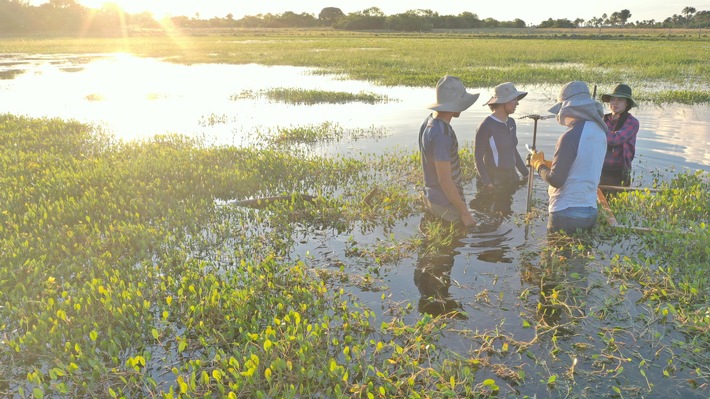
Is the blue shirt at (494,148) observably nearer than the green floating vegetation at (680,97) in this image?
Yes

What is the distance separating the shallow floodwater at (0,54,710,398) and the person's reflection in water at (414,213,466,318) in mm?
23

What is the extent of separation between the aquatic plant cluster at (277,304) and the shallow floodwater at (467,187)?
0.06m

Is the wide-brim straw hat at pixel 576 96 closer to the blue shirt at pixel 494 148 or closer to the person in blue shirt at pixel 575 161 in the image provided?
the person in blue shirt at pixel 575 161

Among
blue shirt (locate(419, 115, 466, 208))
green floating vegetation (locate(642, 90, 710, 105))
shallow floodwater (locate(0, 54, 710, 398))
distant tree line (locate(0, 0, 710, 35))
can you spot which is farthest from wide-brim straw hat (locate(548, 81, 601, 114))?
distant tree line (locate(0, 0, 710, 35))

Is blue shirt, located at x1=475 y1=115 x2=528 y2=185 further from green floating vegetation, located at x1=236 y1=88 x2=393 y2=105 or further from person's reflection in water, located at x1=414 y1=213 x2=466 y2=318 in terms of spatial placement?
green floating vegetation, located at x1=236 y1=88 x2=393 y2=105

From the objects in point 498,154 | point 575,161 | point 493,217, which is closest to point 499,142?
point 498,154

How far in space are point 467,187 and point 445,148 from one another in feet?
12.2

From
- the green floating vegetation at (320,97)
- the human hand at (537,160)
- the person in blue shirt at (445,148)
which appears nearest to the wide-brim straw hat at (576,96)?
the human hand at (537,160)

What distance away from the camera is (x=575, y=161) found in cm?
586

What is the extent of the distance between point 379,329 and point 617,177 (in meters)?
6.71

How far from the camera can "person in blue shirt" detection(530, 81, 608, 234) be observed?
562 cm

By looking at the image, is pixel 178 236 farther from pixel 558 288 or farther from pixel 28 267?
pixel 558 288

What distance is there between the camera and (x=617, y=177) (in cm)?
924

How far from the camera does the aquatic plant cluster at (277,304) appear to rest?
13.3ft
